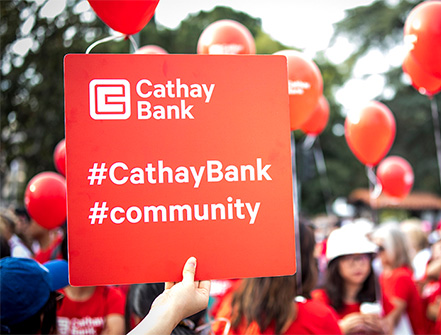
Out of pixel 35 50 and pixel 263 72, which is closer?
pixel 263 72

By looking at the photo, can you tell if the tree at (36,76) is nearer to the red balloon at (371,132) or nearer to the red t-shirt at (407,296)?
the red balloon at (371,132)

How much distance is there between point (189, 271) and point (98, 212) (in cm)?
36

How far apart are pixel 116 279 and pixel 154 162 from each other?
0.41m

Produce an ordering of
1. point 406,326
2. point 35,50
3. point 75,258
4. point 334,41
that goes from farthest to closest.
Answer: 1. point 334,41
2. point 35,50
3. point 406,326
4. point 75,258

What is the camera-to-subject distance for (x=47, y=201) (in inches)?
163

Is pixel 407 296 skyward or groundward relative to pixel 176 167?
groundward

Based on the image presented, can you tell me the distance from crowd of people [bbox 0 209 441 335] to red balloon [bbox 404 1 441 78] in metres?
1.16

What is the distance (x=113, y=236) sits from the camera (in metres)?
1.58

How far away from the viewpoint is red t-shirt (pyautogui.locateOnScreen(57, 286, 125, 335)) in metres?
2.70

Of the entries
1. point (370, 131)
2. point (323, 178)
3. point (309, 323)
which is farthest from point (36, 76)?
point (323, 178)

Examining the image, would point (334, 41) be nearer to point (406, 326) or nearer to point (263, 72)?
point (406, 326)

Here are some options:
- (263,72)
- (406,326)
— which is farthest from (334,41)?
(263,72)

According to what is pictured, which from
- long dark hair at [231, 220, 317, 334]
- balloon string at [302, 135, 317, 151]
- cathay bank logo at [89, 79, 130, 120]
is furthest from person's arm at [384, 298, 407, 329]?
cathay bank logo at [89, 79, 130, 120]

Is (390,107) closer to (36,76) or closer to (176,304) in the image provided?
(36,76)
